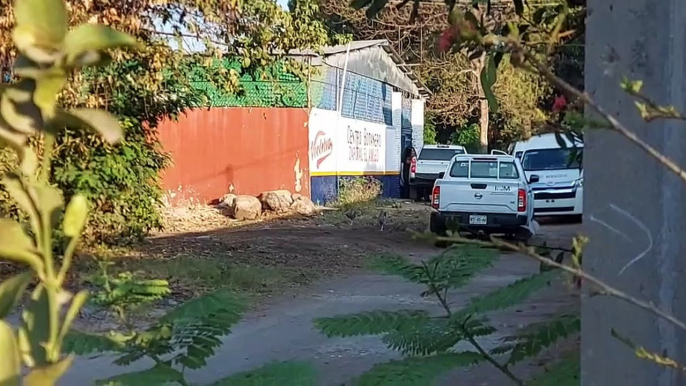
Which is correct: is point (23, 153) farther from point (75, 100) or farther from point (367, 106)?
point (367, 106)

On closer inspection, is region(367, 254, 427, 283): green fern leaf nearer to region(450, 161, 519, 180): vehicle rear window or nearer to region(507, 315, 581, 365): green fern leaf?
region(507, 315, 581, 365): green fern leaf

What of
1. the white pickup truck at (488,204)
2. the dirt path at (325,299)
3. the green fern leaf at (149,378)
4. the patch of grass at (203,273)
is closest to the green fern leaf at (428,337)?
the dirt path at (325,299)

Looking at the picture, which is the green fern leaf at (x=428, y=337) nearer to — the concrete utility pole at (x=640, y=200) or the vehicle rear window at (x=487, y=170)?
the concrete utility pole at (x=640, y=200)

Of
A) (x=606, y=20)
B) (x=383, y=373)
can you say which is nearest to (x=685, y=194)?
(x=606, y=20)

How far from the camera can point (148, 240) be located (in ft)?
46.8

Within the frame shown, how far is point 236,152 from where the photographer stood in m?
20.9

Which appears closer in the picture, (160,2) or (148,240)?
(160,2)

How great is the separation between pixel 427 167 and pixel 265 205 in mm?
9984

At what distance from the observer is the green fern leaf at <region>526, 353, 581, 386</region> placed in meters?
2.37

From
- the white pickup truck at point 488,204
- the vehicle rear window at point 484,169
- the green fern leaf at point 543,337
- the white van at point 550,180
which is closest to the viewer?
the green fern leaf at point 543,337

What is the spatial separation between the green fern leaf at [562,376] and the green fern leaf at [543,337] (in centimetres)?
16

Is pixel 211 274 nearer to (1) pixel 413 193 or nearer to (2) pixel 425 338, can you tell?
(2) pixel 425 338

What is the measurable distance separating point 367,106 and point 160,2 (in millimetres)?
17061

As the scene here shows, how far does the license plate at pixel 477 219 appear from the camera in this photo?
1528 centimetres
